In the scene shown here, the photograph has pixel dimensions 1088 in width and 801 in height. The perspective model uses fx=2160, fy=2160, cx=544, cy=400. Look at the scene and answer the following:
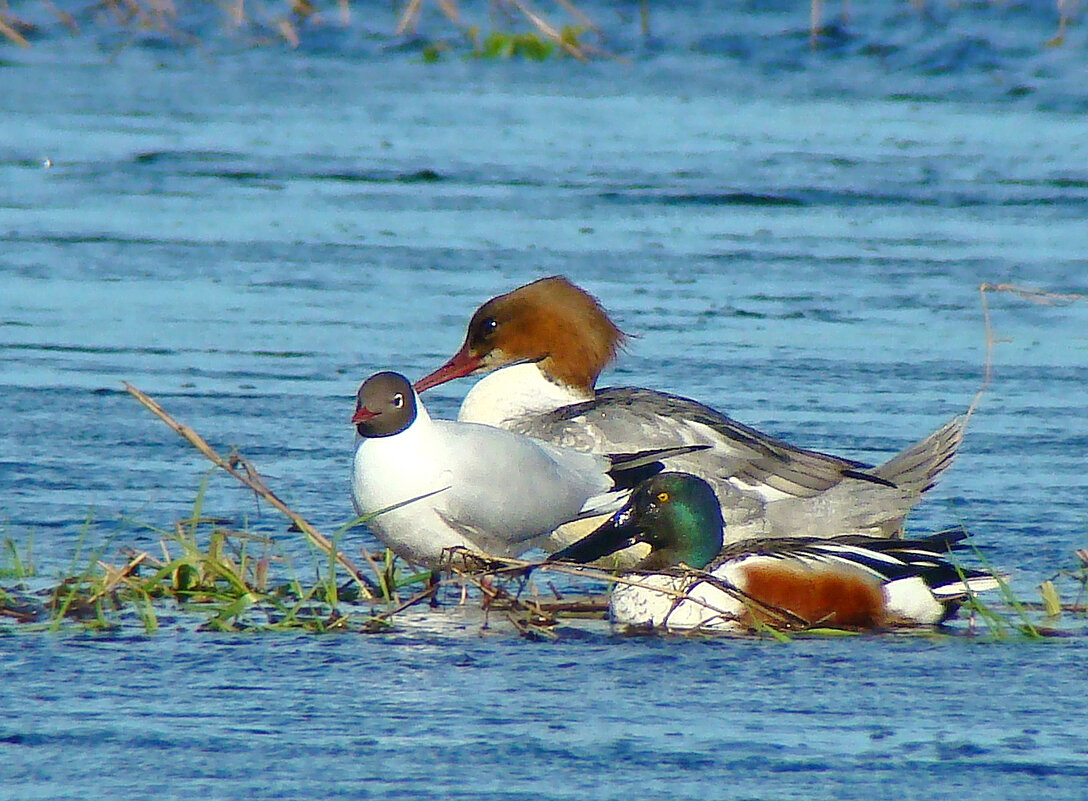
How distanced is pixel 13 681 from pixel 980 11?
17425 mm

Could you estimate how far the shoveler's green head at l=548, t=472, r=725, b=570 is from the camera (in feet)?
19.5

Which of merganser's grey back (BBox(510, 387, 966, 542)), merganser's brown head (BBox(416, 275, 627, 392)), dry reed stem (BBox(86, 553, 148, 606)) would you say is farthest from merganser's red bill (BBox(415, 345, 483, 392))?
dry reed stem (BBox(86, 553, 148, 606))

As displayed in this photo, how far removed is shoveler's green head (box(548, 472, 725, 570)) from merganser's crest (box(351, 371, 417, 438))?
58cm

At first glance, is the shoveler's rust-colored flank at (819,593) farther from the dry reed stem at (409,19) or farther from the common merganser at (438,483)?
the dry reed stem at (409,19)

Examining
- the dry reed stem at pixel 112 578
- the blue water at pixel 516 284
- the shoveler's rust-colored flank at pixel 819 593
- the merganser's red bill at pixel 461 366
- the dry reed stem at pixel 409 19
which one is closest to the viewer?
the blue water at pixel 516 284

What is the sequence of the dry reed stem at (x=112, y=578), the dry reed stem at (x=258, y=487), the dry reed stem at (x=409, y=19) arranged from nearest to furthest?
the dry reed stem at (x=112, y=578) < the dry reed stem at (x=258, y=487) < the dry reed stem at (x=409, y=19)

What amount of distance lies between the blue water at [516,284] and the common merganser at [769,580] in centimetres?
18

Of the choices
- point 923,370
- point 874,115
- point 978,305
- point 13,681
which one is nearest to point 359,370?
point 923,370

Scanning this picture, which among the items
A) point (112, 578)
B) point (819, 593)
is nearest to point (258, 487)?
point (112, 578)

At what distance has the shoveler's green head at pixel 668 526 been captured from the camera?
595cm

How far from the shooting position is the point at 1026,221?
12305 mm

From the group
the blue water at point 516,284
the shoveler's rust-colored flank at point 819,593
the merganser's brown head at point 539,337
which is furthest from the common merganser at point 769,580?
the merganser's brown head at point 539,337

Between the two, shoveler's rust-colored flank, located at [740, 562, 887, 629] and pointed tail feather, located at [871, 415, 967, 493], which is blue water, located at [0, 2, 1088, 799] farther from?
pointed tail feather, located at [871, 415, 967, 493]

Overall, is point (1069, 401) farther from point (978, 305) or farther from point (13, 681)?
point (13, 681)
